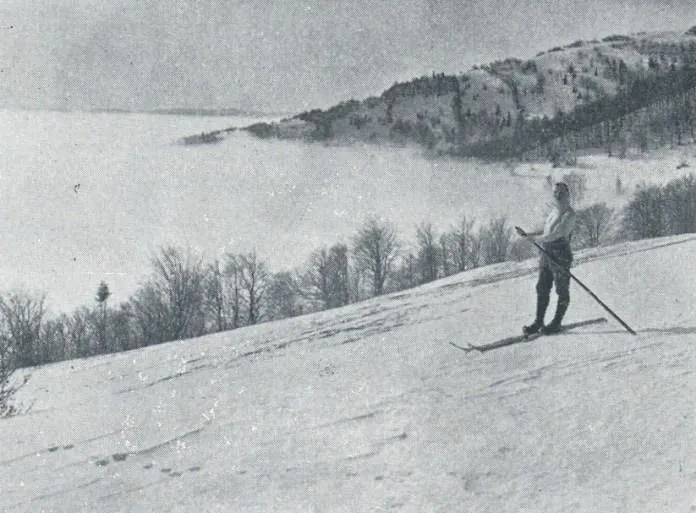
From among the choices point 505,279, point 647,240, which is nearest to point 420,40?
point 505,279

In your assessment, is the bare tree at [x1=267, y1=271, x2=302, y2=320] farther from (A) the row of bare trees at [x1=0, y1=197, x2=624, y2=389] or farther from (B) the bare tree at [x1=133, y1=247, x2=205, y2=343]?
(B) the bare tree at [x1=133, y1=247, x2=205, y2=343]

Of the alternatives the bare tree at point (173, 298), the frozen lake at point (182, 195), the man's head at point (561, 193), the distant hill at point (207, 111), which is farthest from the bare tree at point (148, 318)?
the man's head at point (561, 193)

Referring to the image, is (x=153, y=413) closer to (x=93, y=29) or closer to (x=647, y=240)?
(x=93, y=29)

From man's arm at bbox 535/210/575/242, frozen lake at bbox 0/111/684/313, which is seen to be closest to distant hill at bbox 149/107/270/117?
frozen lake at bbox 0/111/684/313

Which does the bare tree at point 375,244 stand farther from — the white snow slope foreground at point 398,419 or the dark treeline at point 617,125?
the dark treeline at point 617,125

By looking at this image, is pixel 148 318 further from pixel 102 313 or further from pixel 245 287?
→ pixel 245 287

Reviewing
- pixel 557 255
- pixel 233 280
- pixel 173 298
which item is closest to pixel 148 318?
pixel 173 298
